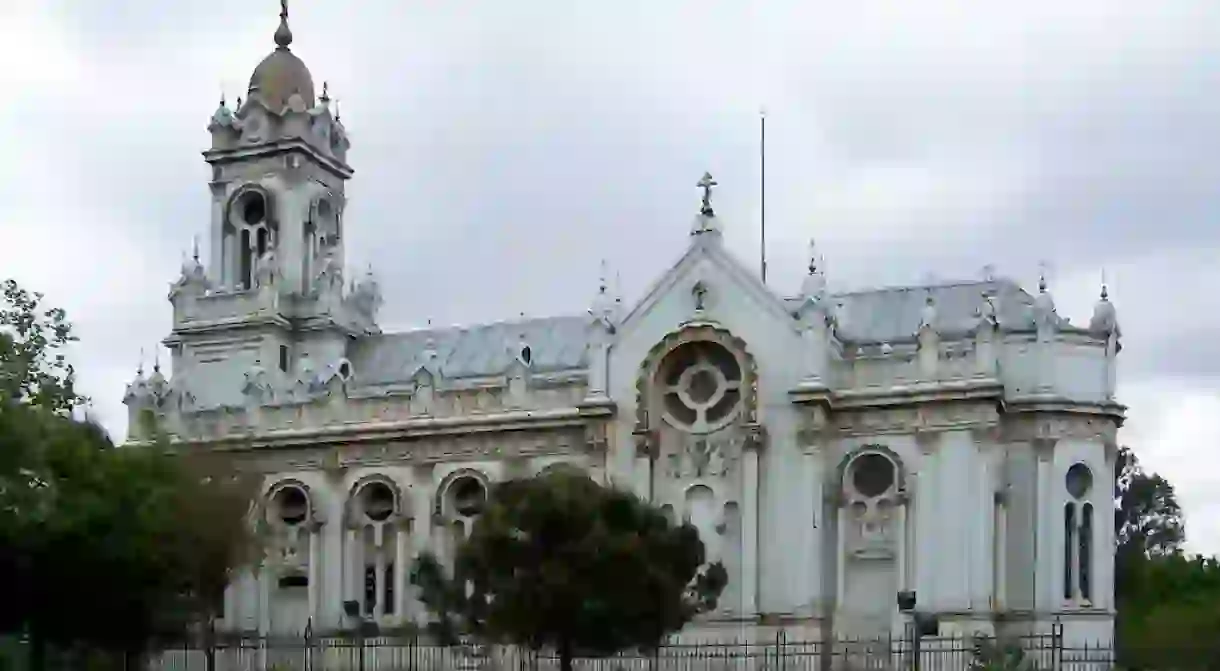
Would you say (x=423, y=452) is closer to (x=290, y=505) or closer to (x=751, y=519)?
(x=290, y=505)

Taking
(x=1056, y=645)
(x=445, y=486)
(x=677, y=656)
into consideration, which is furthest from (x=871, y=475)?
(x=445, y=486)

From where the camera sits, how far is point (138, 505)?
45250mm

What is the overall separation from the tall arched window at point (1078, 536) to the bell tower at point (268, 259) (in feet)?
89.9

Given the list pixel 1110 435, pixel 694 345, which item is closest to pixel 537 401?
pixel 694 345

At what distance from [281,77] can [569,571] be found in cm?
3354

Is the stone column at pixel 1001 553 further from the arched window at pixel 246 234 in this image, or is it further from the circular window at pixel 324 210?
the arched window at pixel 246 234

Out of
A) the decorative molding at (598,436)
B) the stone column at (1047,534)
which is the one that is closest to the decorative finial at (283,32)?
the decorative molding at (598,436)

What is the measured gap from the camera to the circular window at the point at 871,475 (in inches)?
2115

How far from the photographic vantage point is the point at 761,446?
2130 inches

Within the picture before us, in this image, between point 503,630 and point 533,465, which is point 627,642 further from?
point 533,465

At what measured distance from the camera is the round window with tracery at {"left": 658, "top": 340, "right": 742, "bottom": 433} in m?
55.2

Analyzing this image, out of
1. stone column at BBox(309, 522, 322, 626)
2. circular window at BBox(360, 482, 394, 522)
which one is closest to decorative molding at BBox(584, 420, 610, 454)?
circular window at BBox(360, 482, 394, 522)

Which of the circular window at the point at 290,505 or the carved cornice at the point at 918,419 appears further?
the circular window at the point at 290,505

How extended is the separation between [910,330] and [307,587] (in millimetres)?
22380
